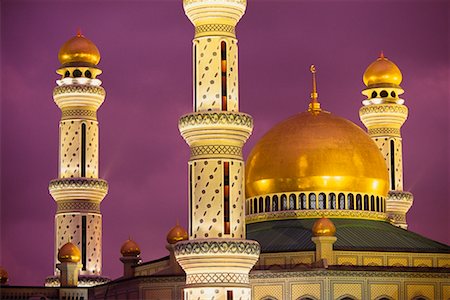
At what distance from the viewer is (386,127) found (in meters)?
58.4

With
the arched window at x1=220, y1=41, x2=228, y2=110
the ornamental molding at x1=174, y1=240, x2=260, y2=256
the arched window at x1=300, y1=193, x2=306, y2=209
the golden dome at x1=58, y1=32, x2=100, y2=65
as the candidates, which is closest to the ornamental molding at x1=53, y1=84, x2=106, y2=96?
the golden dome at x1=58, y1=32, x2=100, y2=65

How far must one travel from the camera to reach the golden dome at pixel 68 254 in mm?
51312

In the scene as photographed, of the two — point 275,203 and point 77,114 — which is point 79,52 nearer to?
point 77,114

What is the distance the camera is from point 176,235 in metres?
52.1

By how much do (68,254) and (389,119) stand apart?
534 inches

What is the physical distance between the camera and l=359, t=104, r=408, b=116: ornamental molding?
190ft

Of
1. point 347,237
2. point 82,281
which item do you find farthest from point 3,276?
Result: point 347,237

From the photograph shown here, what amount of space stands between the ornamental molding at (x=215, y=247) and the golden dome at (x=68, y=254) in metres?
10.1

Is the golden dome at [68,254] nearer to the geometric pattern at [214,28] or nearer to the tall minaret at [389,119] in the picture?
the geometric pattern at [214,28]

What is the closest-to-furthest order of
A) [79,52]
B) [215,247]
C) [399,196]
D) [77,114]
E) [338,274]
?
[215,247] < [338,274] < [77,114] < [79,52] < [399,196]

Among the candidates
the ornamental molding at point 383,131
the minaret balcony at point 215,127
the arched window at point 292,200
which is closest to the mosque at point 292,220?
the arched window at point 292,200

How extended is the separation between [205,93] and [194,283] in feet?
16.4

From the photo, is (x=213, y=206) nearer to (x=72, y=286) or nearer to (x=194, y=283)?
(x=194, y=283)

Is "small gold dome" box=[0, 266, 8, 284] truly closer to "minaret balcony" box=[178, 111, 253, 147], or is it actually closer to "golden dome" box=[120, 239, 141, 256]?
"golden dome" box=[120, 239, 141, 256]
